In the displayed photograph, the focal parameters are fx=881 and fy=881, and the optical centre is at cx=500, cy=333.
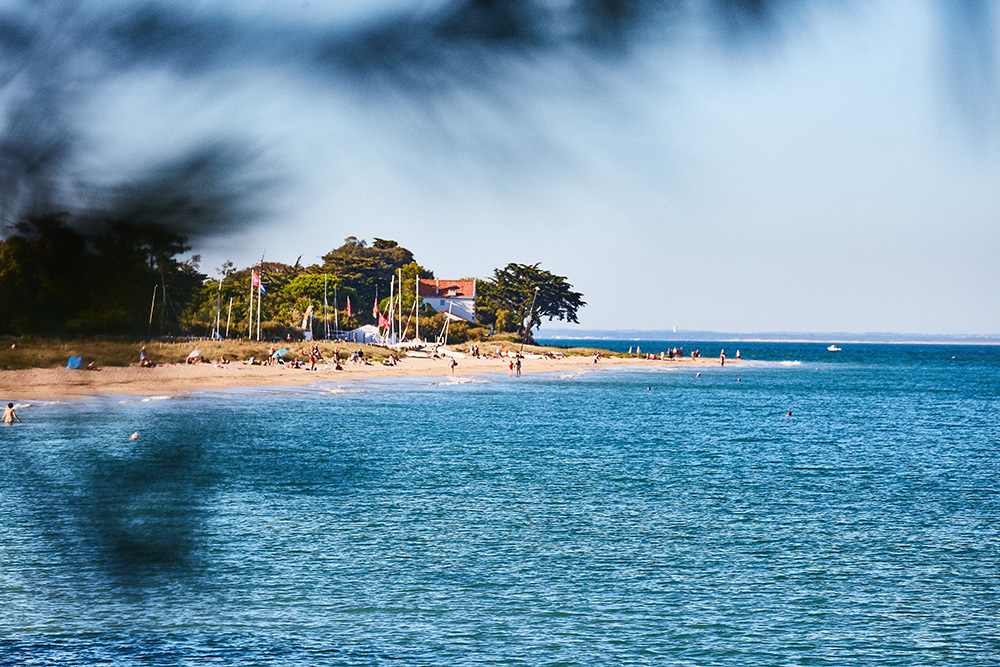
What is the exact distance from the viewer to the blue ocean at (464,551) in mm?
3494

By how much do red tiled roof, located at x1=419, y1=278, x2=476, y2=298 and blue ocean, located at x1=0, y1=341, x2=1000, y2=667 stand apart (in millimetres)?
111924

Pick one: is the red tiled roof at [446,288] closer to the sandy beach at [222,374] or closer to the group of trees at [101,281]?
the sandy beach at [222,374]

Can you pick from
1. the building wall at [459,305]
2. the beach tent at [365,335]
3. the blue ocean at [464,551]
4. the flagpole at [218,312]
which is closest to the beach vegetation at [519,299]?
the building wall at [459,305]

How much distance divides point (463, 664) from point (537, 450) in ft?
89.2

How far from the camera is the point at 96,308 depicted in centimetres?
296

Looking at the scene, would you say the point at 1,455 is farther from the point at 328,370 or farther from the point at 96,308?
the point at 328,370

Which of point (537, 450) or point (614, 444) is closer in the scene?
point (537, 450)

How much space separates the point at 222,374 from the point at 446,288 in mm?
135185

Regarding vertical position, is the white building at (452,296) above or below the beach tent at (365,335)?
above

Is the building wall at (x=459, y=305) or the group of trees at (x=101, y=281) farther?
the building wall at (x=459, y=305)

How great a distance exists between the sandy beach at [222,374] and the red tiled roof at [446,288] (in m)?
21.8

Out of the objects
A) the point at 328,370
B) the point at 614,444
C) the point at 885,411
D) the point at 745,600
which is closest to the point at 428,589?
the point at 745,600

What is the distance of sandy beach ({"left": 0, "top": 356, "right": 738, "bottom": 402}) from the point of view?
10.00ft

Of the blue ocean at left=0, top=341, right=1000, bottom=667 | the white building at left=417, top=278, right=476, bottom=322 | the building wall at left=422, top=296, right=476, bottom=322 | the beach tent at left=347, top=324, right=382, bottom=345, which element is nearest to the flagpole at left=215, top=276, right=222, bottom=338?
the blue ocean at left=0, top=341, right=1000, bottom=667
